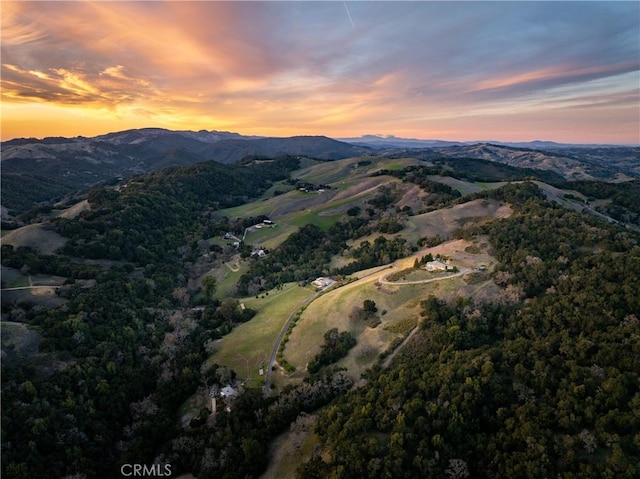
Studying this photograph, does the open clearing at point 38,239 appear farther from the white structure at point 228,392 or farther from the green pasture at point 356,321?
the green pasture at point 356,321

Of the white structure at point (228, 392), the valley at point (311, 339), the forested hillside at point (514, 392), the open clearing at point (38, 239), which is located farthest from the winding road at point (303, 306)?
the open clearing at point (38, 239)

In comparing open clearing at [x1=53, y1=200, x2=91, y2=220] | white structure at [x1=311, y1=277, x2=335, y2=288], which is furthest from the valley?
open clearing at [x1=53, y1=200, x2=91, y2=220]

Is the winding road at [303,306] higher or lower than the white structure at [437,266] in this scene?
lower

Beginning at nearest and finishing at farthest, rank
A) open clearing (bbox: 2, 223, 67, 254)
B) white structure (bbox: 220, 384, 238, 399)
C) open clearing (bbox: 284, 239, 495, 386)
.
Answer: white structure (bbox: 220, 384, 238, 399)
open clearing (bbox: 284, 239, 495, 386)
open clearing (bbox: 2, 223, 67, 254)

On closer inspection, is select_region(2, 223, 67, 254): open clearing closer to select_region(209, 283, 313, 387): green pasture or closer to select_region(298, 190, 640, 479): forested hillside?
select_region(209, 283, 313, 387): green pasture

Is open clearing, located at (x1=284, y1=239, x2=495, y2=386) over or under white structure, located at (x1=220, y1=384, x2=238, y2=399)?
over

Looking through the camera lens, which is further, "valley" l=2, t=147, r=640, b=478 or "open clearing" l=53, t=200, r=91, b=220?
"open clearing" l=53, t=200, r=91, b=220

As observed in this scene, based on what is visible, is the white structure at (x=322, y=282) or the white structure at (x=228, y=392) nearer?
the white structure at (x=228, y=392)

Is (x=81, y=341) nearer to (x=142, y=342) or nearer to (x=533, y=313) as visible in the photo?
(x=142, y=342)

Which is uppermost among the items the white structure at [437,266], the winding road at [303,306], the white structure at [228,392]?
the white structure at [437,266]

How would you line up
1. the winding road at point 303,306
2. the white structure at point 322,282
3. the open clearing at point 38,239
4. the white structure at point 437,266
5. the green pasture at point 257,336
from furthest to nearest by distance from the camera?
the open clearing at point 38,239 → the white structure at point 322,282 → the white structure at point 437,266 → the green pasture at point 257,336 → the winding road at point 303,306
